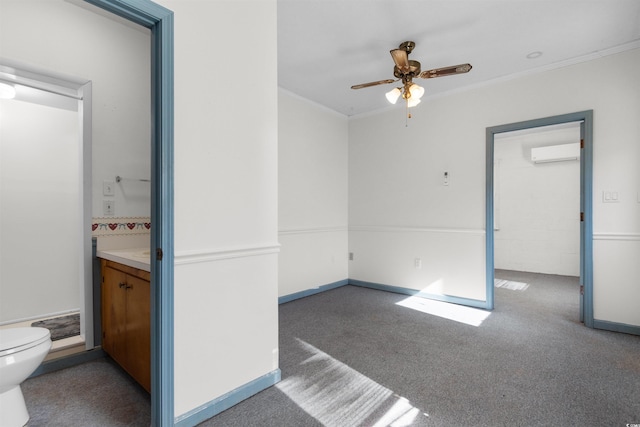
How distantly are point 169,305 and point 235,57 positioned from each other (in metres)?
1.32

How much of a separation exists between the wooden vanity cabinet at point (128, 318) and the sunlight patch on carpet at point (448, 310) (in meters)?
2.66

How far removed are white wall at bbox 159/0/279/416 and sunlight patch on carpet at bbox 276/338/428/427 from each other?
0.26 meters

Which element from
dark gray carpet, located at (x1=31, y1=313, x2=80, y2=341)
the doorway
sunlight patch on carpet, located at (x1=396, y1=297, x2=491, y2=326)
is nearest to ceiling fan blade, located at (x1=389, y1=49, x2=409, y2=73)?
sunlight patch on carpet, located at (x1=396, y1=297, x2=491, y2=326)

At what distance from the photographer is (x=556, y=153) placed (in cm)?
511

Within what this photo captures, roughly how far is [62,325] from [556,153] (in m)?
6.86

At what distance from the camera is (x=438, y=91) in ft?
12.2

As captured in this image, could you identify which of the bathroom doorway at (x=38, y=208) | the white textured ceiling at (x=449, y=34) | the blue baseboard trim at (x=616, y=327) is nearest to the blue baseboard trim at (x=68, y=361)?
the bathroom doorway at (x=38, y=208)

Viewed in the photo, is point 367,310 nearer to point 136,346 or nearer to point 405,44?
point 136,346

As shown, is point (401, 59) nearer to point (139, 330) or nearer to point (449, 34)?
point (449, 34)

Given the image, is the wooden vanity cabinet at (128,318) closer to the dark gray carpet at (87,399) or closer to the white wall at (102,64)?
the dark gray carpet at (87,399)

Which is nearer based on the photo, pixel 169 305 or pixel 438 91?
pixel 169 305

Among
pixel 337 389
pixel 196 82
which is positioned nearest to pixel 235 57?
pixel 196 82

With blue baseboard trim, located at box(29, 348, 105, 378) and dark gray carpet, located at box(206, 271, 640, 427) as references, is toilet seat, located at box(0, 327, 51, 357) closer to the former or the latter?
blue baseboard trim, located at box(29, 348, 105, 378)

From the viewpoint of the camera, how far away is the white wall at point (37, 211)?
2.77 m
